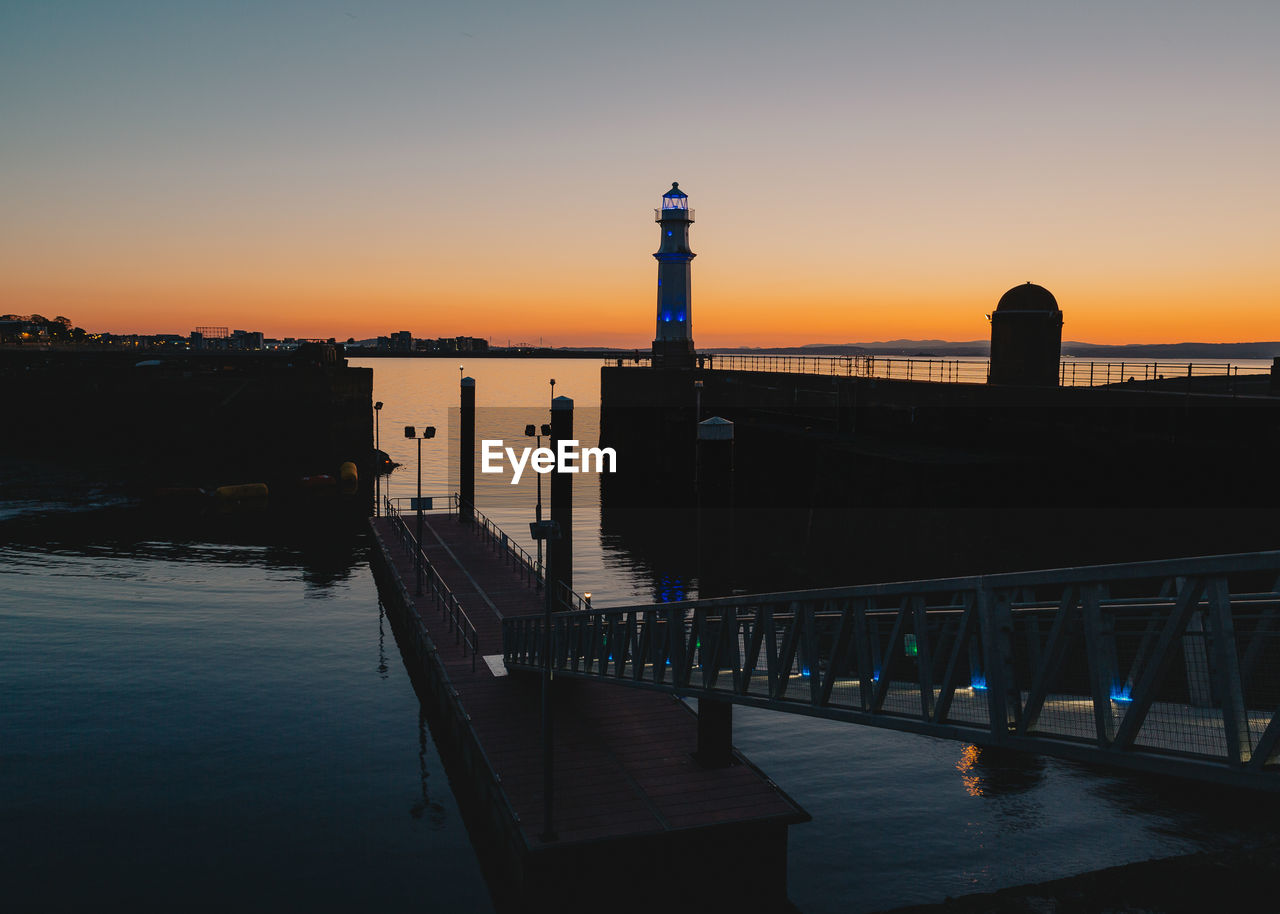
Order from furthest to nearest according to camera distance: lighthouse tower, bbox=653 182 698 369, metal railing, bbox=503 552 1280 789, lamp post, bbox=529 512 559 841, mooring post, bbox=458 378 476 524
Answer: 1. lighthouse tower, bbox=653 182 698 369
2. mooring post, bbox=458 378 476 524
3. lamp post, bbox=529 512 559 841
4. metal railing, bbox=503 552 1280 789

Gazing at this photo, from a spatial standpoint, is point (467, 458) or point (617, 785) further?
point (467, 458)

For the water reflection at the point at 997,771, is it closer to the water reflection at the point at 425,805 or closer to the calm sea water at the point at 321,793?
the calm sea water at the point at 321,793

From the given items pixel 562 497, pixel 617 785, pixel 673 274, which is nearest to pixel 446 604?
A: pixel 562 497

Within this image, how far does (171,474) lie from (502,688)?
73906 millimetres

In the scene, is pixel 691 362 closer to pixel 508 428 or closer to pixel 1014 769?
pixel 508 428

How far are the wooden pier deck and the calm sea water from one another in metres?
2.41

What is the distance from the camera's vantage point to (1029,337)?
176 feet

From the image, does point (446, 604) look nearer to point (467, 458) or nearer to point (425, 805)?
point (425, 805)

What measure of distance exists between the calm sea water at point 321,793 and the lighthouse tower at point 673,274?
196 feet

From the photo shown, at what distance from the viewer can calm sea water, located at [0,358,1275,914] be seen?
19266 mm

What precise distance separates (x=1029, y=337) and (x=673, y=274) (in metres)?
45.7

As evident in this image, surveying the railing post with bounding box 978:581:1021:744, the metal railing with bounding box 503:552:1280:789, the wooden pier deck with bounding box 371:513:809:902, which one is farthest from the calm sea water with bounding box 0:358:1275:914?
the railing post with bounding box 978:581:1021:744

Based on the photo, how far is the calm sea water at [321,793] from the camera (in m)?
19.3

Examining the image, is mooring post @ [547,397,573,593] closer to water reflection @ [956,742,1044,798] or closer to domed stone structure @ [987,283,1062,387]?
water reflection @ [956,742,1044,798]
